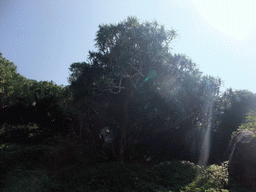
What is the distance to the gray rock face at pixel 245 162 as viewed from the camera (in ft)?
23.8

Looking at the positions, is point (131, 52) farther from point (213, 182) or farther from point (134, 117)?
point (213, 182)

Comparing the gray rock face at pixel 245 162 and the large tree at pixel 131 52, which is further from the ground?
the large tree at pixel 131 52

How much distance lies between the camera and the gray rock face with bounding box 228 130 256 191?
7.25 m

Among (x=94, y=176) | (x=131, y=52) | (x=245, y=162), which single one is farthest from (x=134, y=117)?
(x=245, y=162)

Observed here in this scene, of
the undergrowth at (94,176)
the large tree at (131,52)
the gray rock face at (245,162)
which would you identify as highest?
the large tree at (131,52)

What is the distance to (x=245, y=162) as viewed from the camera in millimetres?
7594

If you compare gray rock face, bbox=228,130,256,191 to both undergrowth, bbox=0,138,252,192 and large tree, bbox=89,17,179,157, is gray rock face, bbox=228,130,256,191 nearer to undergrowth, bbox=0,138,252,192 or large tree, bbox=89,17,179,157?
undergrowth, bbox=0,138,252,192

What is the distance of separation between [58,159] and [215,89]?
13.9m

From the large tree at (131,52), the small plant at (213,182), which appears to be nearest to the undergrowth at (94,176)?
the small plant at (213,182)

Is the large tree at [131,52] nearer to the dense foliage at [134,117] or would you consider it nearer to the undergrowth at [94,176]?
the dense foliage at [134,117]

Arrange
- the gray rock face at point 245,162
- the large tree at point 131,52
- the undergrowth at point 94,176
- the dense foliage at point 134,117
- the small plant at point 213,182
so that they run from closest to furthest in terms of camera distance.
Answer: the gray rock face at point 245,162
the small plant at point 213,182
the undergrowth at point 94,176
the dense foliage at point 134,117
the large tree at point 131,52

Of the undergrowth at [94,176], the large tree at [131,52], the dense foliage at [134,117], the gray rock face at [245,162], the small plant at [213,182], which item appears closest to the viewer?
the gray rock face at [245,162]

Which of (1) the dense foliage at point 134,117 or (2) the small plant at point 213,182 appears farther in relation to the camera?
(1) the dense foliage at point 134,117

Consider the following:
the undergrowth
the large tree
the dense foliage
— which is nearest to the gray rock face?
the undergrowth
